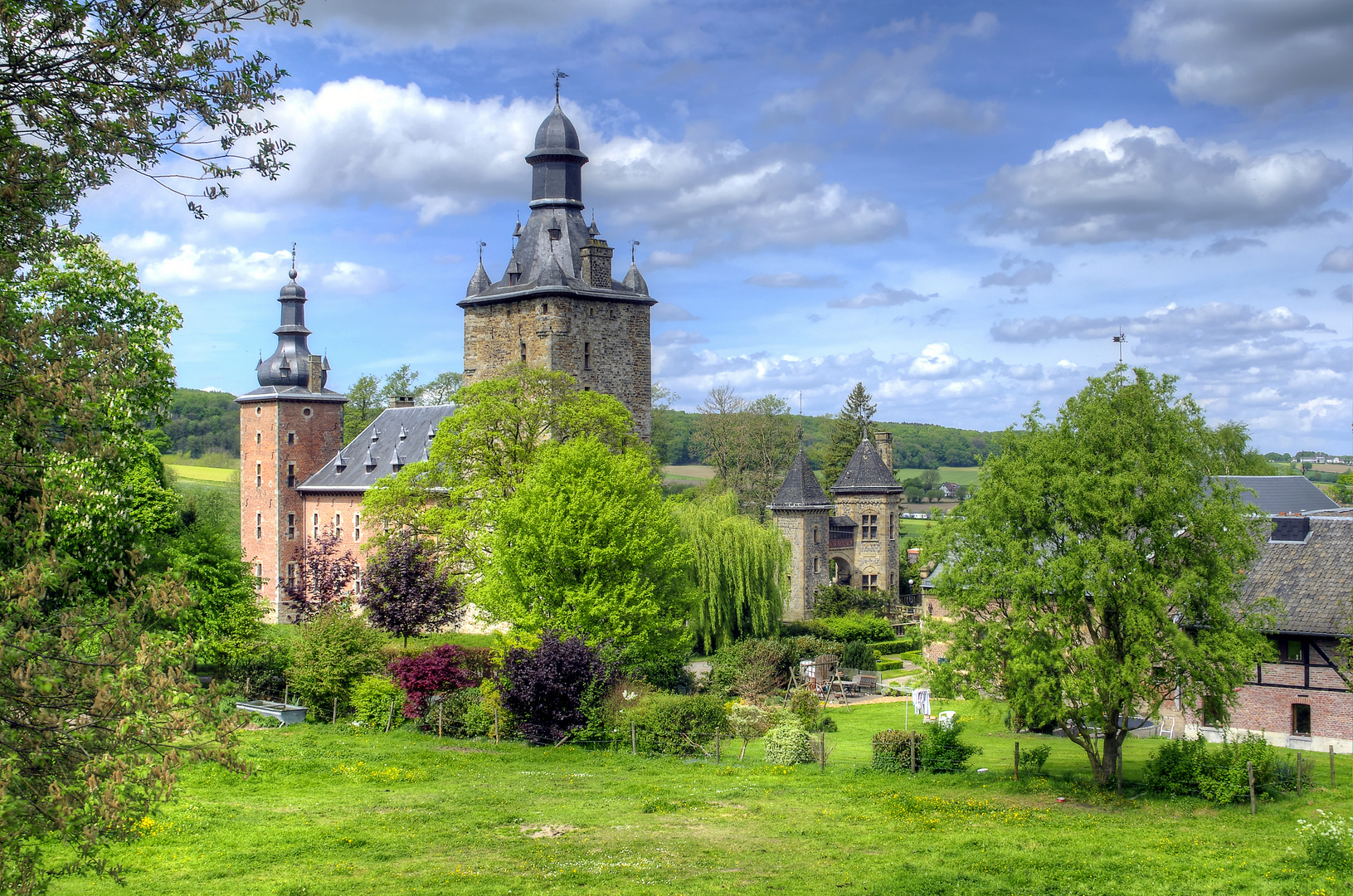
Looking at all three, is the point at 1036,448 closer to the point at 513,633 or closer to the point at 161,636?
the point at 513,633

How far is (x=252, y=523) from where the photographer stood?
2114 inches

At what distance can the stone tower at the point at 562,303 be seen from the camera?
40.3 m

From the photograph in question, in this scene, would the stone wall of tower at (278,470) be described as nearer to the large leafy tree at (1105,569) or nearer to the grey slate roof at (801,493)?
the grey slate roof at (801,493)

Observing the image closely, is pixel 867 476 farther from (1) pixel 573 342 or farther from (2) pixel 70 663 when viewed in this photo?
(2) pixel 70 663

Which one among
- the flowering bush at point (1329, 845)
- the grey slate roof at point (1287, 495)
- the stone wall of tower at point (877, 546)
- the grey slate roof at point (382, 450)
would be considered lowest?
the flowering bush at point (1329, 845)

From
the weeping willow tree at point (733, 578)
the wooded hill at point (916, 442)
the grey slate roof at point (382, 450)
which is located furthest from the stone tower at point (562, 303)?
the wooded hill at point (916, 442)

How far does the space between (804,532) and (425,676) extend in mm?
27452

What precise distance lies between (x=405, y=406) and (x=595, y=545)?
29.9 meters

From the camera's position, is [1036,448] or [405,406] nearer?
[1036,448]

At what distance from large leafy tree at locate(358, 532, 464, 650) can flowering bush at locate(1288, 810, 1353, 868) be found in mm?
23474

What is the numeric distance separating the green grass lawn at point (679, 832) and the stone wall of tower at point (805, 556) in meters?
27.6

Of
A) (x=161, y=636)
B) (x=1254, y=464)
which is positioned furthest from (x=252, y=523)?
(x=1254, y=464)

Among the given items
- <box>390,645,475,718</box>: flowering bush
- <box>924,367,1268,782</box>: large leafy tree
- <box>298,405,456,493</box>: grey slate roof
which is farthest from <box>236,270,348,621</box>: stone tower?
<box>924,367,1268,782</box>: large leafy tree

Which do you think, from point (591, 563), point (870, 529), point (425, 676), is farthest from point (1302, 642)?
point (870, 529)
